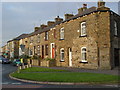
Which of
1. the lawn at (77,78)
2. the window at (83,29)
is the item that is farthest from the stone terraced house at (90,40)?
the lawn at (77,78)

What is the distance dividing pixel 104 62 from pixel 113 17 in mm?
5877

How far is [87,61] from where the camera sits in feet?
65.8

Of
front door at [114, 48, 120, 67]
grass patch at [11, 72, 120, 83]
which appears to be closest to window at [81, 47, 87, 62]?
front door at [114, 48, 120, 67]

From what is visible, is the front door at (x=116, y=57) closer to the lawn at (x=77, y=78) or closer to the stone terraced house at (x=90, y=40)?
the stone terraced house at (x=90, y=40)

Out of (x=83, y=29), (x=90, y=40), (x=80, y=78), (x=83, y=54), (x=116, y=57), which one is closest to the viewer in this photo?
(x=80, y=78)

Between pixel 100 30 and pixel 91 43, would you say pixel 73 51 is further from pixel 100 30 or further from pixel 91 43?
pixel 100 30

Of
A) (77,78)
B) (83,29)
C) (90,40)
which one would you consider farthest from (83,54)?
→ (77,78)

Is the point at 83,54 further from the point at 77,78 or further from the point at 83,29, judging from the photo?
the point at 77,78

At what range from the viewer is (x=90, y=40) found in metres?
19.9

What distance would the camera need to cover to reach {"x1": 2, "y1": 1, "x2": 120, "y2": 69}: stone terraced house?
18922mm

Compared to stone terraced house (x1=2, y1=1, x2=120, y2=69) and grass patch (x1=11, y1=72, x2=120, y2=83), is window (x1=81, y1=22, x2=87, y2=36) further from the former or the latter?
grass patch (x1=11, y1=72, x2=120, y2=83)

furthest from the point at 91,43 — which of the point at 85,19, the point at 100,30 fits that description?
the point at 85,19

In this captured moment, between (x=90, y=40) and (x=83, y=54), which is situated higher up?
(x=90, y=40)

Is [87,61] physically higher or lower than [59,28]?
lower
